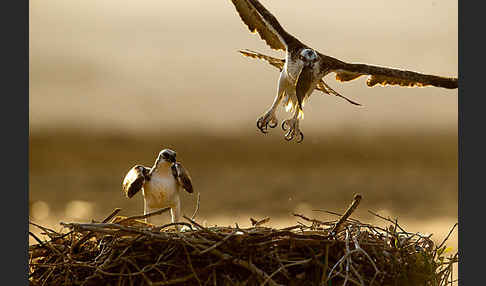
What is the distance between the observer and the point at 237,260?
1.28 meters

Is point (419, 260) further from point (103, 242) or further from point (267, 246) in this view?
point (103, 242)

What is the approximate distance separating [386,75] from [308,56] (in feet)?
0.66

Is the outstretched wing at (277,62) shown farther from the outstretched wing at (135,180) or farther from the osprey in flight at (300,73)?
the outstretched wing at (135,180)

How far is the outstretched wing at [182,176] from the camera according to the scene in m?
1.72

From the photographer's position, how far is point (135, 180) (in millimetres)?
1700

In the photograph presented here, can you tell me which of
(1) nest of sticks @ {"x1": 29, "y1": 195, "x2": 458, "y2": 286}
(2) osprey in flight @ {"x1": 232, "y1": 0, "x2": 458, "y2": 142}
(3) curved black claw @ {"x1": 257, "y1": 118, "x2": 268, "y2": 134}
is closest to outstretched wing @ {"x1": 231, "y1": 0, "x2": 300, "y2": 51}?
(2) osprey in flight @ {"x1": 232, "y1": 0, "x2": 458, "y2": 142}

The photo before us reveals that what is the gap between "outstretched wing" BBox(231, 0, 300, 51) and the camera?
5.71ft

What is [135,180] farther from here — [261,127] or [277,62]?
[277,62]

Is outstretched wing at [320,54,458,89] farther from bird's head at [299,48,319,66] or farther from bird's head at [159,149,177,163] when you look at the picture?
bird's head at [159,149,177,163]

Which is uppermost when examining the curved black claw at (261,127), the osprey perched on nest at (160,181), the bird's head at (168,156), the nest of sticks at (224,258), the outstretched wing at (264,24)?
the outstretched wing at (264,24)

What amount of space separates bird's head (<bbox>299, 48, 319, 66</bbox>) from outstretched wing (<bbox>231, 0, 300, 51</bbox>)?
0.13 feet

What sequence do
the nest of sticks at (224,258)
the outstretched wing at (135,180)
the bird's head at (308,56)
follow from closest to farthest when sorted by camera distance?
1. the nest of sticks at (224,258)
2. the outstretched wing at (135,180)
3. the bird's head at (308,56)

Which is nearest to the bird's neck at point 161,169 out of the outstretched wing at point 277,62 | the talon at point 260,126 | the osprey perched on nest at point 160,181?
the osprey perched on nest at point 160,181

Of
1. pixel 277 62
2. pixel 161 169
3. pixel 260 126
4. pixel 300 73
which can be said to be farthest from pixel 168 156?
pixel 277 62
